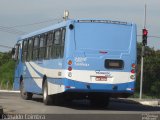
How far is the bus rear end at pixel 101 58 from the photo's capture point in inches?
872

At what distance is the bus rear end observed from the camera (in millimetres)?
22156

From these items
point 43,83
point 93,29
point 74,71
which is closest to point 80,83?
point 74,71

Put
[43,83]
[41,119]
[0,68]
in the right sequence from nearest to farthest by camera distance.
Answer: [41,119] → [43,83] → [0,68]

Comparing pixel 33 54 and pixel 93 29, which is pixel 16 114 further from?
pixel 33 54

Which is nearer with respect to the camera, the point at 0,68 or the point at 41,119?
the point at 41,119

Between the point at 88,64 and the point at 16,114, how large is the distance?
4.24 meters

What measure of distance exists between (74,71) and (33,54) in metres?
6.24

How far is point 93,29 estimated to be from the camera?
2273 centimetres

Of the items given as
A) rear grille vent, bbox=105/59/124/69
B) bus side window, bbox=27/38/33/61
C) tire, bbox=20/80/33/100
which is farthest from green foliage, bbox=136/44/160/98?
rear grille vent, bbox=105/59/124/69

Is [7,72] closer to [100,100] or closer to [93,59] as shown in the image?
[100,100]

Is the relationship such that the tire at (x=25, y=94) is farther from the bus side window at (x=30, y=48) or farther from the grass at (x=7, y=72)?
the grass at (x=7, y=72)

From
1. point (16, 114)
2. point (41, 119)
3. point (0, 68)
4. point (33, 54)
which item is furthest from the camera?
point (0, 68)

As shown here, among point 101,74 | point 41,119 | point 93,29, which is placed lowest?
point 41,119

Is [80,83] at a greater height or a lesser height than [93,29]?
lesser
